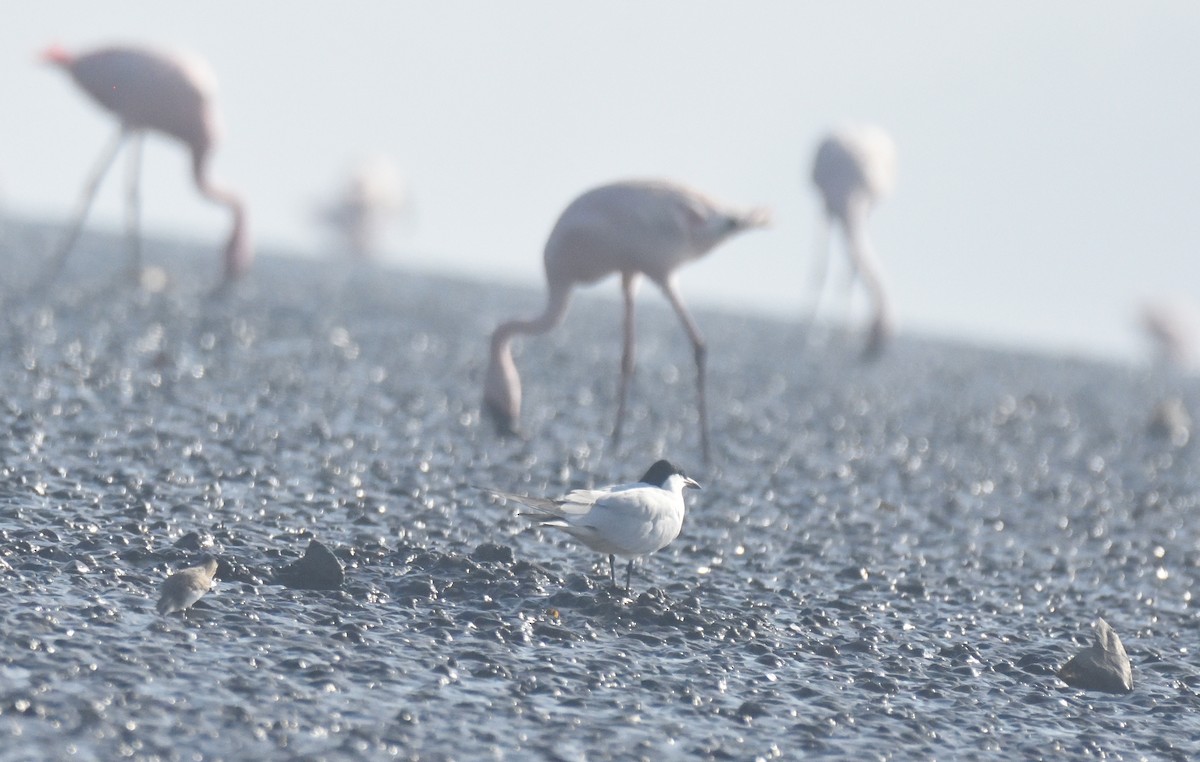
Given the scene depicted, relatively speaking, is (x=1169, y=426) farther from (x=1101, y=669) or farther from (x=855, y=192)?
(x=1101, y=669)

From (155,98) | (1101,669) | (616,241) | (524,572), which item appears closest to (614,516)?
(524,572)

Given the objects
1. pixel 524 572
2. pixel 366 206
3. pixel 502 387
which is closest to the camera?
pixel 524 572

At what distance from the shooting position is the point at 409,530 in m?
7.61

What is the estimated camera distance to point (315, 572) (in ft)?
20.8

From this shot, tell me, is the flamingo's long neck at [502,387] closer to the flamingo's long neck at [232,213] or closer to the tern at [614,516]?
the tern at [614,516]

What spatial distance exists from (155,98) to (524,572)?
971 centimetres

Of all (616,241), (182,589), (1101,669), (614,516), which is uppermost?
(616,241)

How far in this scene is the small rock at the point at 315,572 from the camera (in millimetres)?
6328

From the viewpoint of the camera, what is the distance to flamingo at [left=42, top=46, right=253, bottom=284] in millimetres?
14914

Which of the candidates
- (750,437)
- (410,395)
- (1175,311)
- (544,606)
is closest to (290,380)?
(410,395)

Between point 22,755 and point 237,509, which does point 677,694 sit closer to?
point 22,755

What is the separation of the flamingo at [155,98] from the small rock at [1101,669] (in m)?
11.1

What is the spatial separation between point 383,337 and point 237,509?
31.1 ft

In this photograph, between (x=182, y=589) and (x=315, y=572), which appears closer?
(x=182, y=589)
